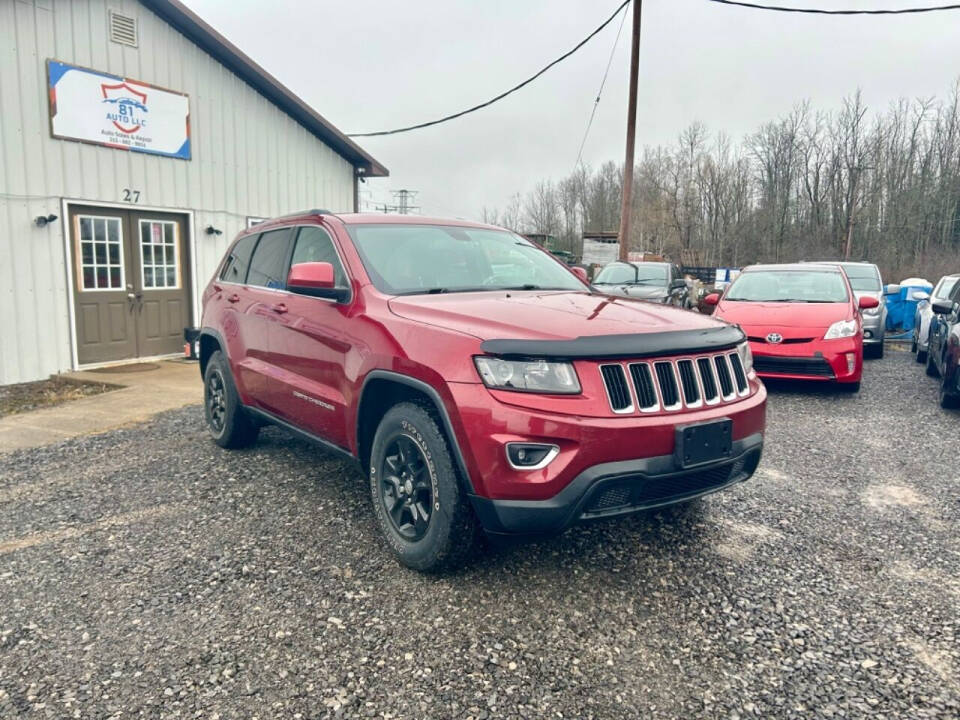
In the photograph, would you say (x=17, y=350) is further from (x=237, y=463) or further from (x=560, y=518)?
(x=560, y=518)

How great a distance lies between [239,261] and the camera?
17.5ft

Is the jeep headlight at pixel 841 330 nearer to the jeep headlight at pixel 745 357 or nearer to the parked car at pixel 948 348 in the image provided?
the parked car at pixel 948 348

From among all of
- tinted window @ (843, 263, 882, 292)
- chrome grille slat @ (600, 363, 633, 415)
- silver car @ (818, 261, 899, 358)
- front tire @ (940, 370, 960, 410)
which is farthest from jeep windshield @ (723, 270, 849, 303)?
chrome grille slat @ (600, 363, 633, 415)

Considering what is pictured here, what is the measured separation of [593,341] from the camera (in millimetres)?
2768

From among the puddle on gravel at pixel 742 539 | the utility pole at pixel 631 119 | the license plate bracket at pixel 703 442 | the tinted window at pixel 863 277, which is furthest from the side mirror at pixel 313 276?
the utility pole at pixel 631 119

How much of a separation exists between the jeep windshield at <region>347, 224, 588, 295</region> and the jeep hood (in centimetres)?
23

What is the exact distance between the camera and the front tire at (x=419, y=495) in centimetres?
288

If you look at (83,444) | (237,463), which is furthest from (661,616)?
(83,444)

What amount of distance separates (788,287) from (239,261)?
6647mm

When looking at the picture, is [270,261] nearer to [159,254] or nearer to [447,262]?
[447,262]

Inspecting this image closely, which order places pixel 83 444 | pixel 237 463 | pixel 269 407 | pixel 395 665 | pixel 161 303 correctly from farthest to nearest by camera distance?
pixel 161 303 → pixel 83 444 → pixel 237 463 → pixel 269 407 → pixel 395 665

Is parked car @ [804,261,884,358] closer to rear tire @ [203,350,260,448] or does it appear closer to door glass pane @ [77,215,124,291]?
rear tire @ [203,350,260,448]

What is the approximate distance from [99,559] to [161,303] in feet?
26.2

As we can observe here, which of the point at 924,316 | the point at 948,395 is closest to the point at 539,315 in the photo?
the point at 948,395
